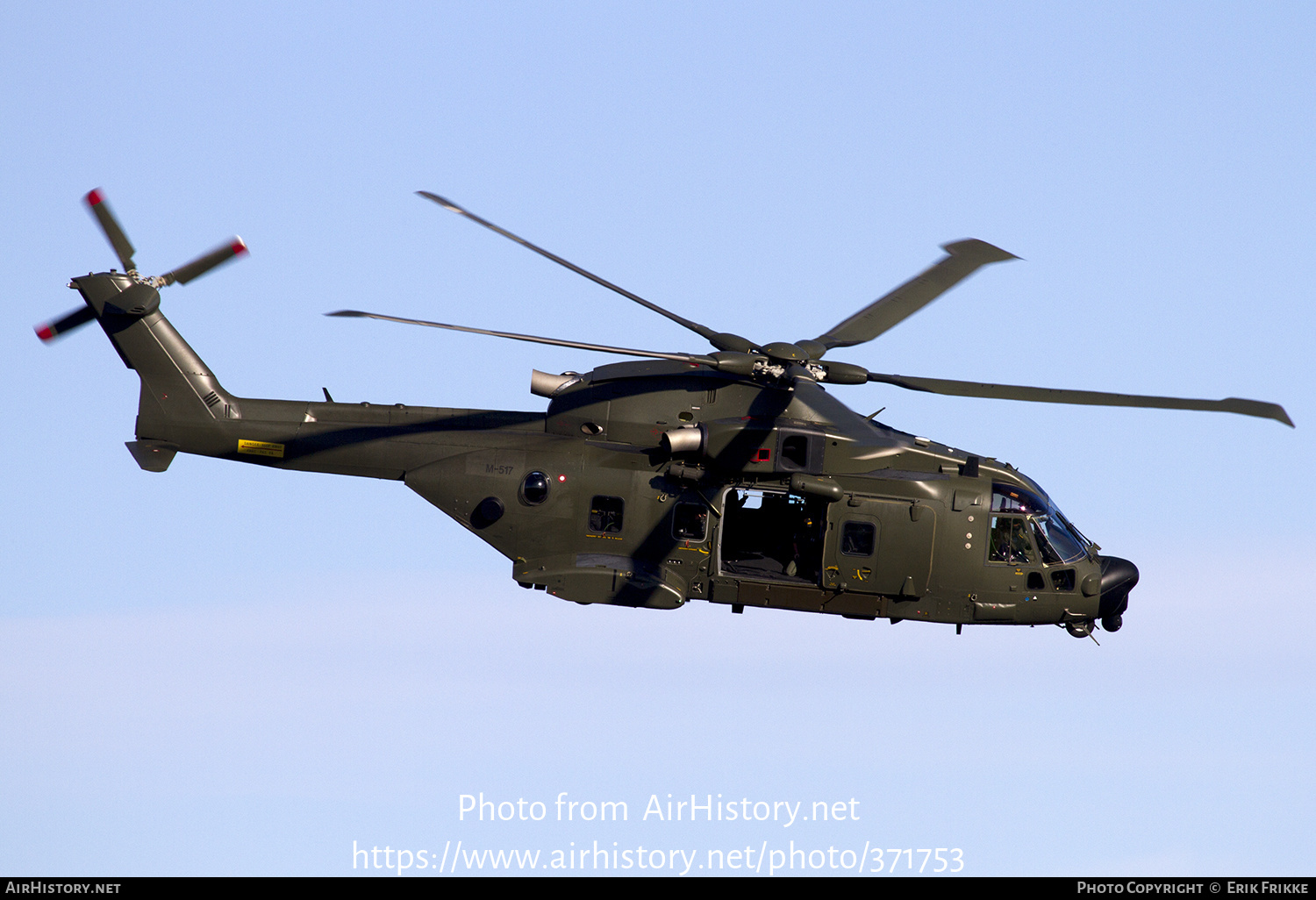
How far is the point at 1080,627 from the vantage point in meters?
25.8

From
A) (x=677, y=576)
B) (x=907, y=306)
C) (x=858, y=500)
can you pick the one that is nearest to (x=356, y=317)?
(x=677, y=576)

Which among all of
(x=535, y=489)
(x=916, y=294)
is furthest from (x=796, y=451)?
(x=916, y=294)

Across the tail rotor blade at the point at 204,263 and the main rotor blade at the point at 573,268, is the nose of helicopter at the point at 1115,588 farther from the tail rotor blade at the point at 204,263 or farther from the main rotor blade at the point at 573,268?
the tail rotor blade at the point at 204,263

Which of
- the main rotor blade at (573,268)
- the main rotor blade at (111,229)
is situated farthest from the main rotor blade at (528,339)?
the main rotor blade at (111,229)

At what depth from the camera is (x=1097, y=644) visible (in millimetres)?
25969

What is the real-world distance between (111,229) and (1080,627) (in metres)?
20.0

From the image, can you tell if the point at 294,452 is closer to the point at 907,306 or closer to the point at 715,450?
the point at 715,450

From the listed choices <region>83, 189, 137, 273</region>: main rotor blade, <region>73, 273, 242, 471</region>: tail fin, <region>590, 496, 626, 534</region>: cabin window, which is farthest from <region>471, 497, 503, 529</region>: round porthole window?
<region>83, 189, 137, 273</region>: main rotor blade

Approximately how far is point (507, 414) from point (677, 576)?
14.8 ft

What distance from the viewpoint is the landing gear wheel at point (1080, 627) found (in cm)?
2577

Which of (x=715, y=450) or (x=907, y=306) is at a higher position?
(x=907, y=306)

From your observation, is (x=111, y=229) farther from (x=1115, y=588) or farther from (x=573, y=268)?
(x=1115, y=588)

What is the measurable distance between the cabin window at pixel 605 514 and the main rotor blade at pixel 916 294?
16.2 ft

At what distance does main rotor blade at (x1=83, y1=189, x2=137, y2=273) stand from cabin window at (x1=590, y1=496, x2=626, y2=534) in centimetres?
1038
